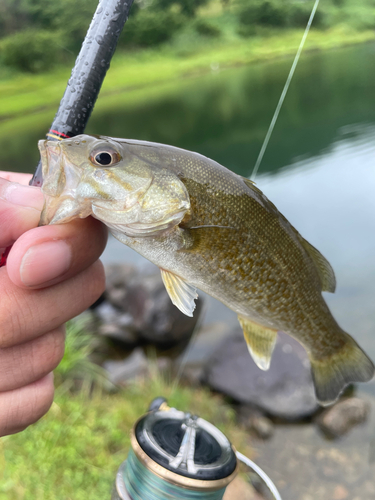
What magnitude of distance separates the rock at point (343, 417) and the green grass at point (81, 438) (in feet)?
2.80

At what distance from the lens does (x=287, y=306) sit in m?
1.05

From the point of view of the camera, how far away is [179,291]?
37.8 inches

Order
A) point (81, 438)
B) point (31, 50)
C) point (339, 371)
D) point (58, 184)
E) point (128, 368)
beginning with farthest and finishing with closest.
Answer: point (31, 50) → point (128, 368) → point (81, 438) → point (339, 371) → point (58, 184)

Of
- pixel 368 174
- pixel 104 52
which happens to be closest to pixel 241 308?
pixel 104 52

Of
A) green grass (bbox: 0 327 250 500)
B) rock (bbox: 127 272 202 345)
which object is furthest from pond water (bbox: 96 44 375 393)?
green grass (bbox: 0 327 250 500)

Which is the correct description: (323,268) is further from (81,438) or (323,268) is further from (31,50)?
(31,50)

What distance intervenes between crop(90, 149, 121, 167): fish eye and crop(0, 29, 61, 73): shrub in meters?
11.2

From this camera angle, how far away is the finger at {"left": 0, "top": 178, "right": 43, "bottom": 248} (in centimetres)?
78

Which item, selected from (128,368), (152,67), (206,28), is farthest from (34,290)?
(206,28)

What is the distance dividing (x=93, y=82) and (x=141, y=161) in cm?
22

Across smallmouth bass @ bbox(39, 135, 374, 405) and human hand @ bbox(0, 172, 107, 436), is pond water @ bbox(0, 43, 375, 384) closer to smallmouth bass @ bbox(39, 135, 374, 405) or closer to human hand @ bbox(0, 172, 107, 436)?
smallmouth bass @ bbox(39, 135, 374, 405)

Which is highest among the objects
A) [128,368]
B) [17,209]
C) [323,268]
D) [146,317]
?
[17,209]

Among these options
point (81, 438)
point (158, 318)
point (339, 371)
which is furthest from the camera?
point (158, 318)

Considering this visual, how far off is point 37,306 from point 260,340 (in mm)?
695
